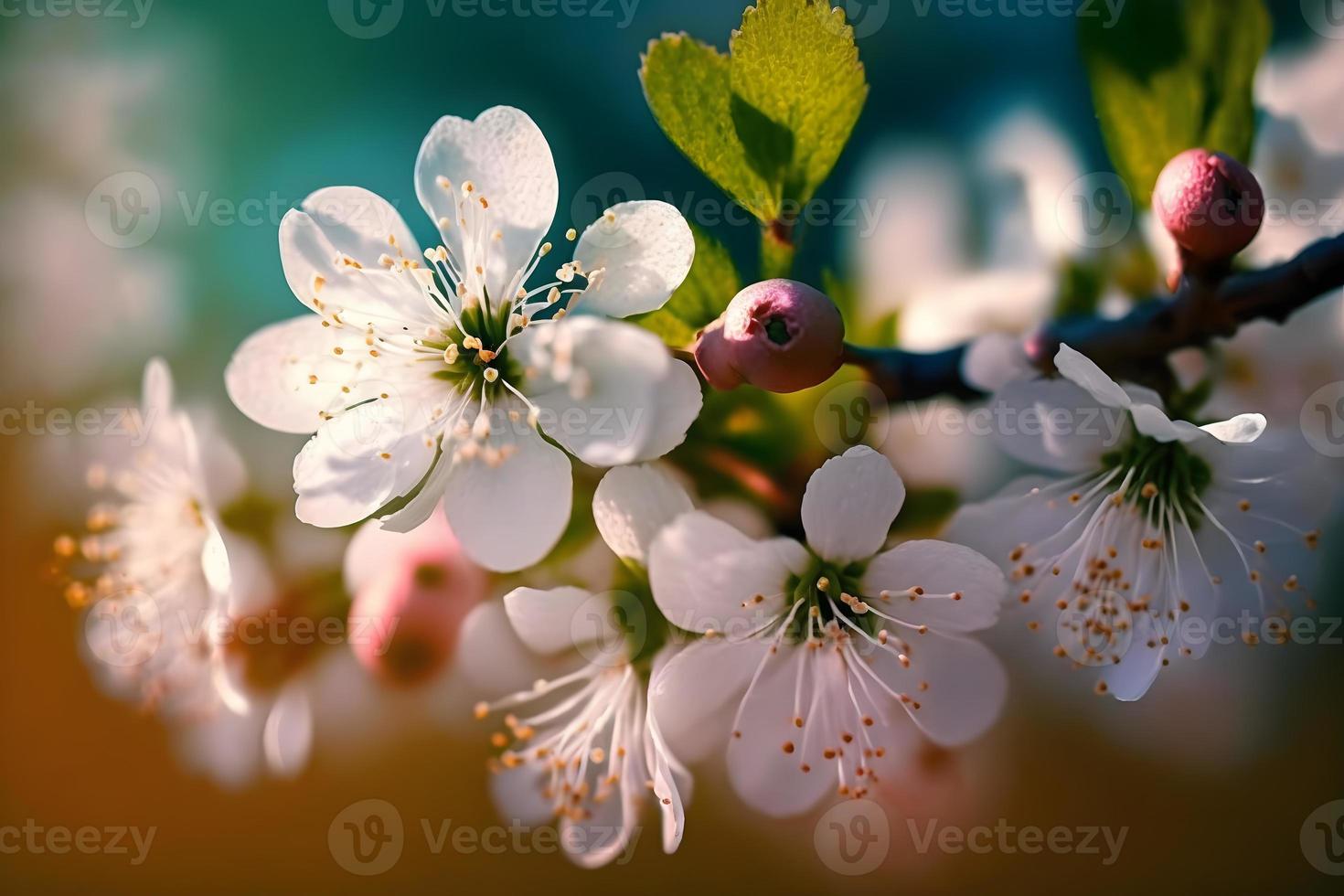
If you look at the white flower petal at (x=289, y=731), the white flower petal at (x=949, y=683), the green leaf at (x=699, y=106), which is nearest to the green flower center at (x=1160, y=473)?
the white flower petal at (x=949, y=683)

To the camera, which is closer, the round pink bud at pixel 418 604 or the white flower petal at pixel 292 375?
the white flower petal at pixel 292 375

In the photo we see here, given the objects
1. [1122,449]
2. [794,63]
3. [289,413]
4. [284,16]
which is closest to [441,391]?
[289,413]

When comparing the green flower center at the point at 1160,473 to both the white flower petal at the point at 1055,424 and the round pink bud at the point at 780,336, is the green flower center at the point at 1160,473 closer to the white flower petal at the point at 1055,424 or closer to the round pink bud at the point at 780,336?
the white flower petal at the point at 1055,424

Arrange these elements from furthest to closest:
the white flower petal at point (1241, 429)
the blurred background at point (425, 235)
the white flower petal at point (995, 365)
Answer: the blurred background at point (425, 235)
the white flower petal at point (995, 365)
the white flower petal at point (1241, 429)

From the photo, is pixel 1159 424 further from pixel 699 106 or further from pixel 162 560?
pixel 162 560

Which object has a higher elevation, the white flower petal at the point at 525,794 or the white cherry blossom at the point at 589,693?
the white cherry blossom at the point at 589,693

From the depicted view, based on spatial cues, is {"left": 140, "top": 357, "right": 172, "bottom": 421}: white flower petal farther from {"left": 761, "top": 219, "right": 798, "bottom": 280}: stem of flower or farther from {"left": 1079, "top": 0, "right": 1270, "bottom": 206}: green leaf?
{"left": 1079, "top": 0, "right": 1270, "bottom": 206}: green leaf

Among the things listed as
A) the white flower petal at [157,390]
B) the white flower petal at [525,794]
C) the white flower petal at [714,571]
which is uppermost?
the white flower petal at [157,390]

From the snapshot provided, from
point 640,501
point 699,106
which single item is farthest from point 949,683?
point 699,106
